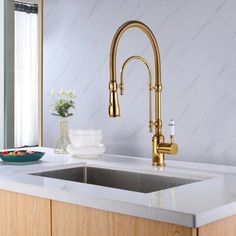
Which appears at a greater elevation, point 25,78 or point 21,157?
point 25,78

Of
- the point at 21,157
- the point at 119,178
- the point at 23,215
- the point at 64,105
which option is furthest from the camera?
the point at 64,105

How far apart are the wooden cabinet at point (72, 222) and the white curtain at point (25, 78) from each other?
168 inches

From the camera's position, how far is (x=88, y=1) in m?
2.48

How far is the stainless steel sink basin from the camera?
177cm

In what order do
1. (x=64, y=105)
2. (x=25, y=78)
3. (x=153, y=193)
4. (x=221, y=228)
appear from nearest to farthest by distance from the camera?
(x=221, y=228), (x=153, y=193), (x=64, y=105), (x=25, y=78)

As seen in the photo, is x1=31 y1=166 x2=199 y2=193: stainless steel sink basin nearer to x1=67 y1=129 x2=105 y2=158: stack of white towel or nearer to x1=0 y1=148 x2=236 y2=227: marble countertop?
x1=0 y1=148 x2=236 y2=227: marble countertop

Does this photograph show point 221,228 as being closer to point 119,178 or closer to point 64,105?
→ point 119,178

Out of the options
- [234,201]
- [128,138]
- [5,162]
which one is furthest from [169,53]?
[234,201]

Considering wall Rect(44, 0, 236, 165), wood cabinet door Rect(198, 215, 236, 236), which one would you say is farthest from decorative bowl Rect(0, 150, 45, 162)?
wood cabinet door Rect(198, 215, 236, 236)

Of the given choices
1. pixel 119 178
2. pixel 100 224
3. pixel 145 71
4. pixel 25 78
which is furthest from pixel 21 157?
pixel 25 78

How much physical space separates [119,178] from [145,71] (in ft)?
1.85

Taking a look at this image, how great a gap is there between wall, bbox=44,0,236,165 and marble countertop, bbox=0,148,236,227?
0.20 meters

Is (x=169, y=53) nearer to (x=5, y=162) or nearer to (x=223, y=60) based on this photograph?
(x=223, y=60)

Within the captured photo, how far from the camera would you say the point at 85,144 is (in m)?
2.19
